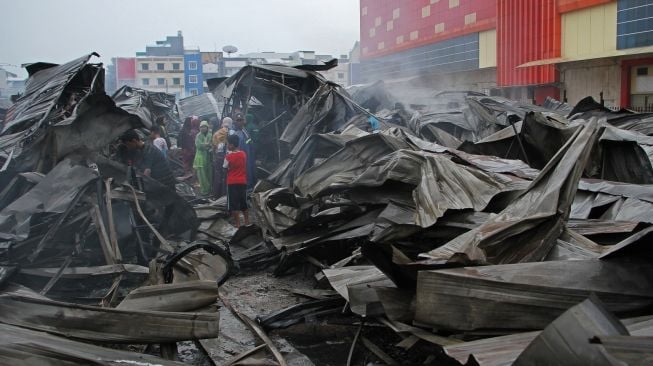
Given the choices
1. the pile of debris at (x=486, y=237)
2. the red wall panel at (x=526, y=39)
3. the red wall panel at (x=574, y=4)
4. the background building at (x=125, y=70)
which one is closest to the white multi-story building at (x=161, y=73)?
the background building at (x=125, y=70)

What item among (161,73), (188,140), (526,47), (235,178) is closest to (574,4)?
(526,47)

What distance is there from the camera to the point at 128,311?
11.8ft

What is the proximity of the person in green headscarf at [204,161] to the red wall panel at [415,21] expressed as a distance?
2160 centimetres

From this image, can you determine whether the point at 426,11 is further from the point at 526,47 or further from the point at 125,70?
the point at 125,70

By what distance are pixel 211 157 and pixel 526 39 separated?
18253 millimetres

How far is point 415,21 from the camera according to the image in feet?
123

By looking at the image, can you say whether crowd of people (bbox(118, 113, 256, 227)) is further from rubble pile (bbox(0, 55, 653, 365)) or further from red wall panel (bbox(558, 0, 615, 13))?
red wall panel (bbox(558, 0, 615, 13))

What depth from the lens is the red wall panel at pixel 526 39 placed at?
23234 mm

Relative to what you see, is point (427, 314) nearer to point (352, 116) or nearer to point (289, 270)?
point (289, 270)

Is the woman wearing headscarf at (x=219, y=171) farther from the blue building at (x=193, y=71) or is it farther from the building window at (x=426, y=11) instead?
the blue building at (x=193, y=71)

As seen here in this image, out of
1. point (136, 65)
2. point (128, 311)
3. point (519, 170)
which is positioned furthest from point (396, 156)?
point (136, 65)

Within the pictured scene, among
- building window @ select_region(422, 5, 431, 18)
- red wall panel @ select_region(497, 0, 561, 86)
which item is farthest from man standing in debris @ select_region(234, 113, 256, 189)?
building window @ select_region(422, 5, 431, 18)

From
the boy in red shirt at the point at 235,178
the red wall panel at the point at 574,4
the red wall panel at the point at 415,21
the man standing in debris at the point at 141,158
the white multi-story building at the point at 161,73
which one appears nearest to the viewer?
the man standing in debris at the point at 141,158

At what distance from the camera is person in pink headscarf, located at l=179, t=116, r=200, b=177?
1352 cm
